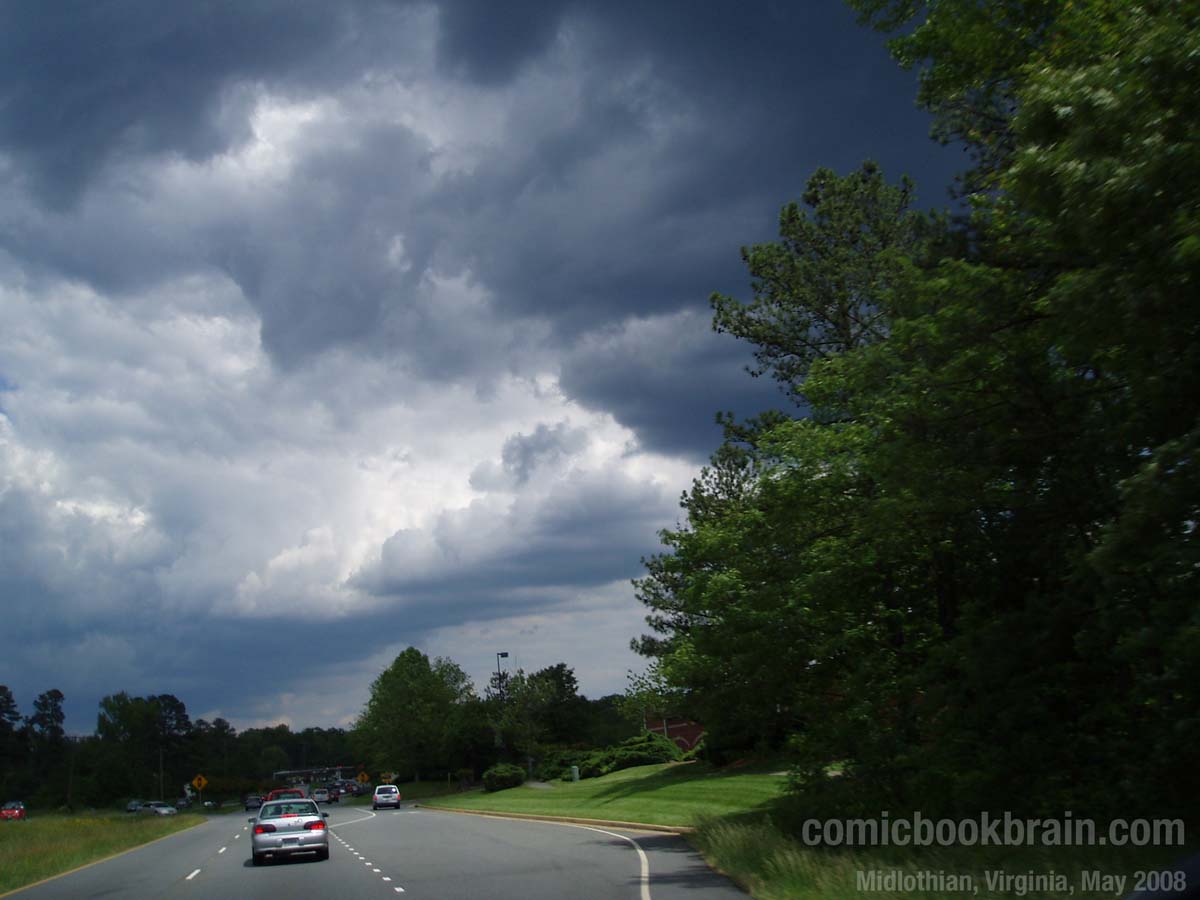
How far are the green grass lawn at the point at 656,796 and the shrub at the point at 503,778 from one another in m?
9.83

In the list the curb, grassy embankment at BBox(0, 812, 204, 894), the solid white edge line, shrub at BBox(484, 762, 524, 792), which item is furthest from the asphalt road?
shrub at BBox(484, 762, 524, 792)

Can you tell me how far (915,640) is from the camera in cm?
2075

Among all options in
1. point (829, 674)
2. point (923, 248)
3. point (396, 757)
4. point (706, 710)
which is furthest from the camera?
point (396, 757)

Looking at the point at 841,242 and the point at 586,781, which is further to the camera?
the point at 586,781

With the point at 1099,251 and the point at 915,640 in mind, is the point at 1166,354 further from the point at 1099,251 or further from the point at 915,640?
the point at 915,640

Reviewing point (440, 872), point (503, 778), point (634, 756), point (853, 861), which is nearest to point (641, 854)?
point (440, 872)

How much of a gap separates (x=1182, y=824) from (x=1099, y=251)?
684cm

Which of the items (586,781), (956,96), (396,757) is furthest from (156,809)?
(956,96)

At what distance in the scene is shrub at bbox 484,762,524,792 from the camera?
72562 mm

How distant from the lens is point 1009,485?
645 inches

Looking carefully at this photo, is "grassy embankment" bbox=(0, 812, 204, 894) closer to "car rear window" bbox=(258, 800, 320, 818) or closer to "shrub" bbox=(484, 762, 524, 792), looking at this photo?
"car rear window" bbox=(258, 800, 320, 818)

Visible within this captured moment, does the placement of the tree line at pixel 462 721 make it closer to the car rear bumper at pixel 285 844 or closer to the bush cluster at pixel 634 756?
the bush cluster at pixel 634 756

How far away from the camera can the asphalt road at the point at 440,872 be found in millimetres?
16047

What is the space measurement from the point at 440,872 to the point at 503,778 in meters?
55.1
